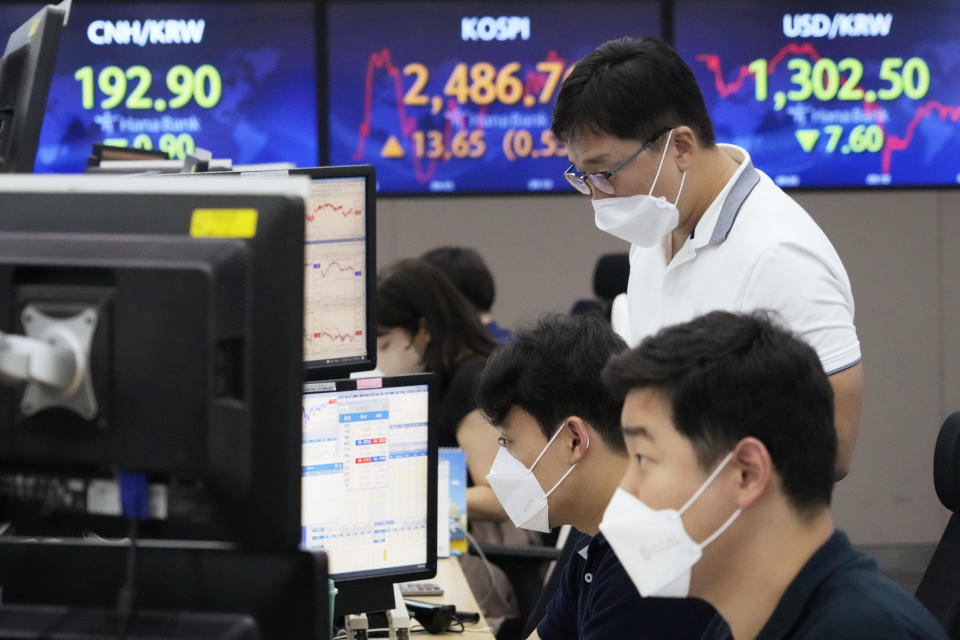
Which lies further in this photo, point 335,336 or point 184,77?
point 184,77

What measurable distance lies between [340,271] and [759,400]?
3.18ft

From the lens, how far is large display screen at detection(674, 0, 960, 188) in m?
4.52

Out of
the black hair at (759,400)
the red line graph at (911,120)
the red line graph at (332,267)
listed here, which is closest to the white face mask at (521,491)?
the red line graph at (332,267)

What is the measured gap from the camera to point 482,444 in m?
3.33

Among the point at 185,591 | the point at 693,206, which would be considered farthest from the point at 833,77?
the point at 185,591

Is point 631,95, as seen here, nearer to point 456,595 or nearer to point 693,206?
point 693,206

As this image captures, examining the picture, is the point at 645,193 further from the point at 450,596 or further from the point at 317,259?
the point at 450,596

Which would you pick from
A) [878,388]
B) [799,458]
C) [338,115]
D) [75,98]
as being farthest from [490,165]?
[799,458]

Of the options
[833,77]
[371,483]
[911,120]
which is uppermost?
[833,77]

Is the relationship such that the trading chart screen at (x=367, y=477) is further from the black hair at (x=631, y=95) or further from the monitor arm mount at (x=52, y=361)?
the monitor arm mount at (x=52, y=361)

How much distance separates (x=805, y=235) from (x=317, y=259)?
31.5 inches

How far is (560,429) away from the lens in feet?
6.17

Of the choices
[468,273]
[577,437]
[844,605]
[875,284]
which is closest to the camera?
[844,605]

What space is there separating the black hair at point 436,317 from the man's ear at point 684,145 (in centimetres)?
147
